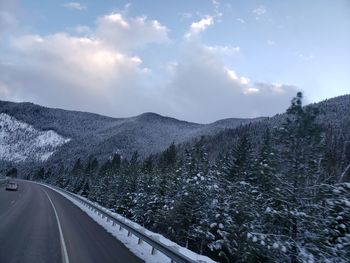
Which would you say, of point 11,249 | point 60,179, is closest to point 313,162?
point 11,249

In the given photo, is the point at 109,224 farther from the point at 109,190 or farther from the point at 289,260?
the point at 109,190

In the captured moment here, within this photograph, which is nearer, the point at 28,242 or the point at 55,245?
the point at 28,242

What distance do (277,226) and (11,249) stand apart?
759cm

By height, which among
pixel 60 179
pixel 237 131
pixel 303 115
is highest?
pixel 237 131

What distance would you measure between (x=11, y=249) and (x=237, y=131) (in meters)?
178

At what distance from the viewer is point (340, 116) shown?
153 metres

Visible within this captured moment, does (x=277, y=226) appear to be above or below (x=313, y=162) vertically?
below

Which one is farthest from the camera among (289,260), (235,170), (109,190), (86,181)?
(86,181)

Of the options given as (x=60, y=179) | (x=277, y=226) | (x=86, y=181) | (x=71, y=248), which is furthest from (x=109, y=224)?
(x=60, y=179)

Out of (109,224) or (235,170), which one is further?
(235,170)

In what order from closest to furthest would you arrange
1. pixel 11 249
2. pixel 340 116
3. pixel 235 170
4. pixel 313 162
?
1. pixel 11 249
2. pixel 313 162
3. pixel 235 170
4. pixel 340 116

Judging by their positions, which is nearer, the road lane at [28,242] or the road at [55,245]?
the road lane at [28,242]

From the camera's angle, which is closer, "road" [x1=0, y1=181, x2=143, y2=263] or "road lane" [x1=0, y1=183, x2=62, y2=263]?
"road lane" [x1=0, y1=183, x2=62, y2=263]

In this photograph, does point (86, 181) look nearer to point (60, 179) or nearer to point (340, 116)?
point (60, 179)
